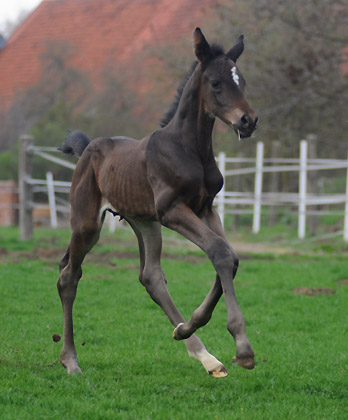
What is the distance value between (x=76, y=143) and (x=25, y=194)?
8.14 metres

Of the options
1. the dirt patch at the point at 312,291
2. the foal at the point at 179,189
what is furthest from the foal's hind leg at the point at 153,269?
the dirt patch at the point at 312,291

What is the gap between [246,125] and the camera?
173 inches

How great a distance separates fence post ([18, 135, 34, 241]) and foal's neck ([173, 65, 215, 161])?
9256mm

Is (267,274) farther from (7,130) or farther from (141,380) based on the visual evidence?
(7,130)

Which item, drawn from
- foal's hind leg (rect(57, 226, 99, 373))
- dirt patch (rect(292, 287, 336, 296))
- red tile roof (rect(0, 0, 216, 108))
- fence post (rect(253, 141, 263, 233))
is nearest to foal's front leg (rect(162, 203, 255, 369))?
foal's hind leg (rect(57, 226, 99, 373))

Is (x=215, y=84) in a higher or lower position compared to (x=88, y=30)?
lower

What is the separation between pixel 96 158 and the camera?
5.70m

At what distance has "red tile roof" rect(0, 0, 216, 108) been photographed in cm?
3284

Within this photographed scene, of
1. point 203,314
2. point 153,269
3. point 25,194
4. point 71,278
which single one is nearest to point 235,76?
point 203,314

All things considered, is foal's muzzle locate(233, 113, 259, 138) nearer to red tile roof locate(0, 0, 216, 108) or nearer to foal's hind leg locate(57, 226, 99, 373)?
foal's hind leg locate(57, 226, 99, 373)

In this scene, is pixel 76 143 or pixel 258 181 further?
pixel 258 181

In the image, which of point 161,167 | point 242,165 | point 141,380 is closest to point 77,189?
point 161,167

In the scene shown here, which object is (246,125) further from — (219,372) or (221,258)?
(219,372)

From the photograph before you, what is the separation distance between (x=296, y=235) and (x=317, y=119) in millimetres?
5405
